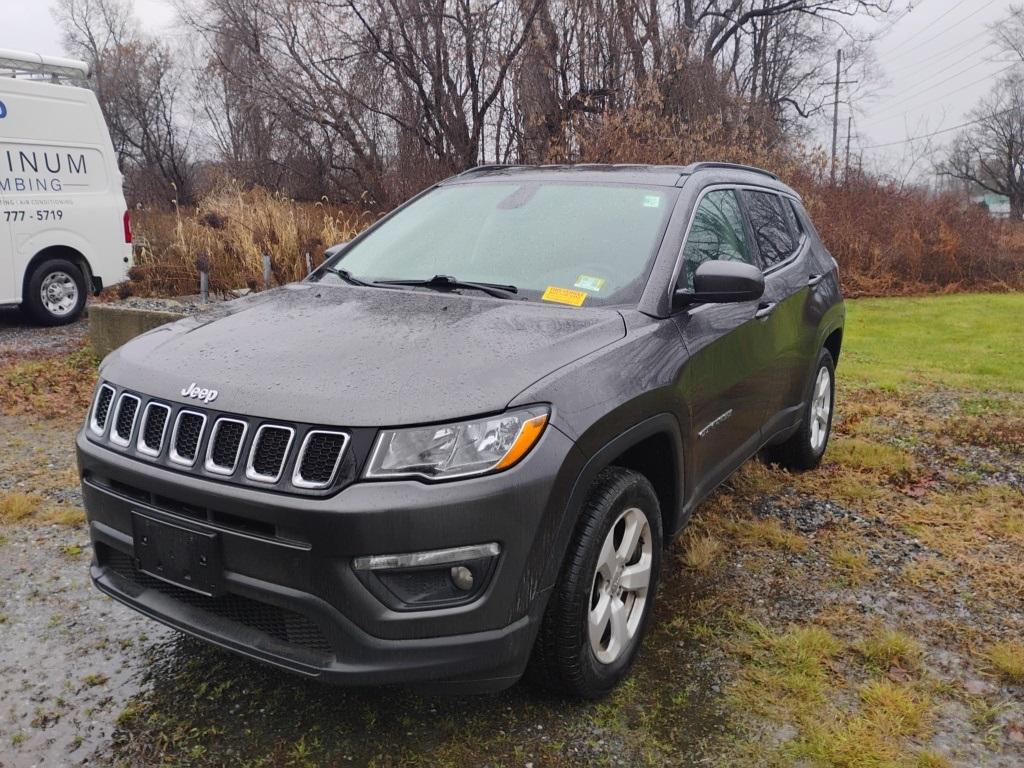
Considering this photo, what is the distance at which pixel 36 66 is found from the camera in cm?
958

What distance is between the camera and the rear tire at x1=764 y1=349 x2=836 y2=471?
15.9 ft

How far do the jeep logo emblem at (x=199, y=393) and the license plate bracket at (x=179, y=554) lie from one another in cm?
35

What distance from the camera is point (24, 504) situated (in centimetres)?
438

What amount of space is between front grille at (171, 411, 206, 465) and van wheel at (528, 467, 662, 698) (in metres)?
1.09

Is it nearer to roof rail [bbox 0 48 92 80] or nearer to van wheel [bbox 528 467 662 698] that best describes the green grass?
van wheel [bbox 528 467 662 698]

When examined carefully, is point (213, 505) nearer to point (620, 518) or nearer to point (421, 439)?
point (421, 439)

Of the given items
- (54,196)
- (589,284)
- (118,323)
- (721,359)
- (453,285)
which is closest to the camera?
(589,284)

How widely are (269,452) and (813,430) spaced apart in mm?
3708

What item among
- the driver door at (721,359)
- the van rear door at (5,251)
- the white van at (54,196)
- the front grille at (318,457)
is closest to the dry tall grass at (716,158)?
the white van at (54,196)

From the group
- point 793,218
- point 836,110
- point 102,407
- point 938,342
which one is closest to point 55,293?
point 102,407

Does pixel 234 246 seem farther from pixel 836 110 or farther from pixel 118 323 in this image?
pixel 836 110

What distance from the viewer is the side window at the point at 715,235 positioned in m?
3.34

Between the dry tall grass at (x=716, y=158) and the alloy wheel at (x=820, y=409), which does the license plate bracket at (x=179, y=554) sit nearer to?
A: the alloy wheel at (x=820, y=409)

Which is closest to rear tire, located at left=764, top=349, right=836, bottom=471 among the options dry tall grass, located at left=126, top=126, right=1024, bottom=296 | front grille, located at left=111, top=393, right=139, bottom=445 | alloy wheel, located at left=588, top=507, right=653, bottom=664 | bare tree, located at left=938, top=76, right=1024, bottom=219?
alloy wheel, located at left=588, top=507, right=653, bottom=664
